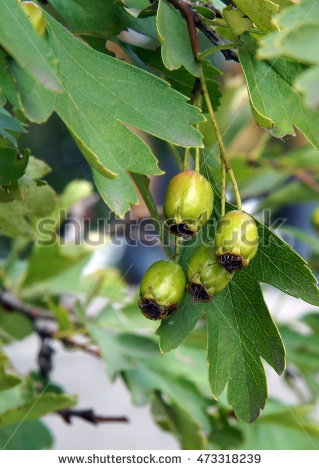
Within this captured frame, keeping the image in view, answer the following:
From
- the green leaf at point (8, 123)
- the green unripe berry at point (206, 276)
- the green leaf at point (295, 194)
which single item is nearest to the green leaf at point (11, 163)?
the green leaf at point (8, 123)

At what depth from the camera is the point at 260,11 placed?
0.56m

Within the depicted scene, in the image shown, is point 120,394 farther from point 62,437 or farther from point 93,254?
point 93,254

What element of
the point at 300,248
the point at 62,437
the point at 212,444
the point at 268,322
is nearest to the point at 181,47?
the point at 268,322

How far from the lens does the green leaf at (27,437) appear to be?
1.04m

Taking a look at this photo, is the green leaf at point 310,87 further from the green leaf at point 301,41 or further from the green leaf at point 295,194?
the green leaf at point 295,194

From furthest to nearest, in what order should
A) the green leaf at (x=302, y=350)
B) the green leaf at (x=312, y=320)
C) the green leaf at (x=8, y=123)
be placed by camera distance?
the green leaf at (x=312, y=320) < the green leaf at (x=302, y=350) < the green leaf at (x=8, y=123)

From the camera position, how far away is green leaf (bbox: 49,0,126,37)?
68cm

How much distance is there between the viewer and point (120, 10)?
0.69m

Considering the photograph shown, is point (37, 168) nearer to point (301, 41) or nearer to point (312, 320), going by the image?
point (301, 41)

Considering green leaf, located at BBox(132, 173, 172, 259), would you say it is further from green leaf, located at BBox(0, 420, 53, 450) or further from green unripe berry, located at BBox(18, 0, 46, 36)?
green leaf, located at BBox(0, 420, 53, 450)

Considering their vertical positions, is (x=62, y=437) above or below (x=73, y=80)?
below

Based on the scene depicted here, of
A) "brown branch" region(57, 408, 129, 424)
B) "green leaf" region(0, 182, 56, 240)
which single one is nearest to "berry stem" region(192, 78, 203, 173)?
"green leaf" region(0, 182, 56, 240)

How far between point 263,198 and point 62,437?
1.35 metres
